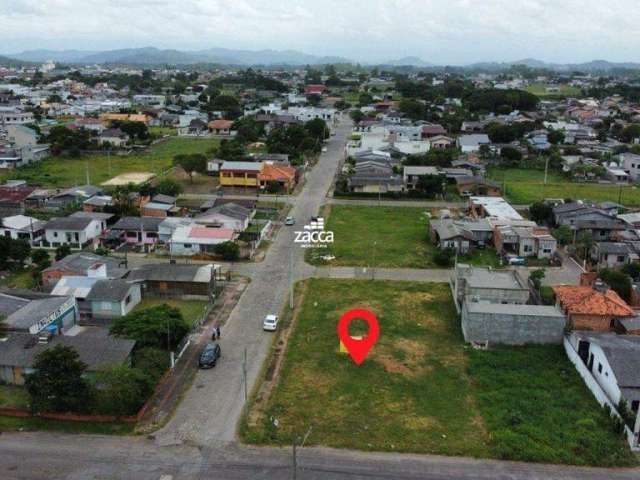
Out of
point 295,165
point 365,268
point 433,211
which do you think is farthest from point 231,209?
point 295,165

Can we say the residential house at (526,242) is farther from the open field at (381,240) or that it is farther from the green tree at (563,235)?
the green tree at (563,235)

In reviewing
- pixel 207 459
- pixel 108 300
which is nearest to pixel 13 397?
pixel 108 300

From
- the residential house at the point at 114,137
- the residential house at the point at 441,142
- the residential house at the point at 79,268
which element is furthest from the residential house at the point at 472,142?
the residential house at the point at 79,268

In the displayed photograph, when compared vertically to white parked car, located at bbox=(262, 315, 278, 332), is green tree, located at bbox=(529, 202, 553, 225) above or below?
above

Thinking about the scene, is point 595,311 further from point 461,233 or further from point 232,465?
point 232,465

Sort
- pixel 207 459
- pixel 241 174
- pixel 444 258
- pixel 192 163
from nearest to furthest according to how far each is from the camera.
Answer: pixel 207 459
pixel 444 258
pixel 241 174
pixel 192 163

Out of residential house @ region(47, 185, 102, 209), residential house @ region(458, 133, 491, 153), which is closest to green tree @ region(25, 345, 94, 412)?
residential house @ region(47, 185, 102, 209)

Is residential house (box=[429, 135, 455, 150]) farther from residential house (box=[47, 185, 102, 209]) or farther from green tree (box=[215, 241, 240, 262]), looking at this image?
Answer: green tree (box=[215, 241, 240, 262])

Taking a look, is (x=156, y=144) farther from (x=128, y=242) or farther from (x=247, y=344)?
(x=247, y=344)
